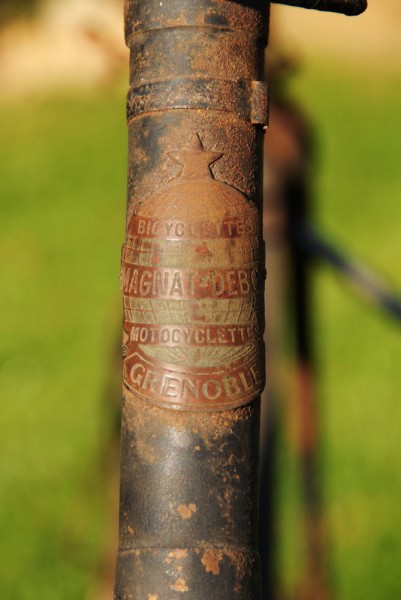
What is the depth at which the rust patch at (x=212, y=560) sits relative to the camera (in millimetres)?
1169

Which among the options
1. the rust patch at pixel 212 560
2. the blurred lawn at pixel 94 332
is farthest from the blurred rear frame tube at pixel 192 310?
the blurred lawn at pixel 94 332

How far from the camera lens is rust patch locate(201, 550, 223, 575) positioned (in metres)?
1.17

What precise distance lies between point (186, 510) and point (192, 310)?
25cm

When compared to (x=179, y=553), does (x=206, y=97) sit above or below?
above

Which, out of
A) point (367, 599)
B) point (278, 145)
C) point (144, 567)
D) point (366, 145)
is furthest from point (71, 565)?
point (366, 145)

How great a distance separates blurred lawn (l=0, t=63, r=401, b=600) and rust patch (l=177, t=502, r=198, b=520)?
1548mm

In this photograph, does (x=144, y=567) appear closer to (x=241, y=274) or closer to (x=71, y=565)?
(x=241, y=274)

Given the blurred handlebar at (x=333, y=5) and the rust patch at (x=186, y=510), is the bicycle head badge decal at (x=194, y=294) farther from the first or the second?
the blurred handlebar at (x=333, y=5)

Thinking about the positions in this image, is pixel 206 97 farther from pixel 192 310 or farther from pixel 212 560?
pixel 212 560

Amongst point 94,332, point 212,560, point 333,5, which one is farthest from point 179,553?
point 94,332

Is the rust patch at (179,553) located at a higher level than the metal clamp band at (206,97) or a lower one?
lower

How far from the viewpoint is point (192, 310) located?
1182mm

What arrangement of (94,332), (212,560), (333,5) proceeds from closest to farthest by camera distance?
(212,560) < (333,5) < (94,332)

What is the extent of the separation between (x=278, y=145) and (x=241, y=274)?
1136 mm
